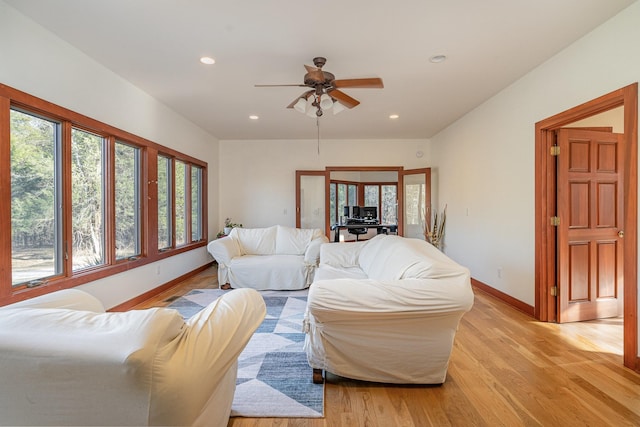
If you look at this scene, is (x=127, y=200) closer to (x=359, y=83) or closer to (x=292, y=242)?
(x=292, y=242)

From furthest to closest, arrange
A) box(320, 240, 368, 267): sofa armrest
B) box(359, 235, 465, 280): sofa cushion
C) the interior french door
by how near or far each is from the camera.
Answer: the interior french door → box(320, 240, 368, 267): sofa armrest → box(359, 235, 465, 280): sofa cushion

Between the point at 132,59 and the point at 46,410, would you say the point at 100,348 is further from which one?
the point at 132,59

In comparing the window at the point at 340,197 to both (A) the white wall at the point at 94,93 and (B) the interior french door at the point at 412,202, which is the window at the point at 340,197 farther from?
(A) the white wall at the point at 94,93

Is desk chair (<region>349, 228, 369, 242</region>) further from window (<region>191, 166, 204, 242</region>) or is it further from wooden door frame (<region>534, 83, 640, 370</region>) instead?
wooden door frame (<region>534, 83, 640, 370</region>)

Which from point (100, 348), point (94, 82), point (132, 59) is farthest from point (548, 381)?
point (94, 82)

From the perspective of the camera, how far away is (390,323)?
175 centimetres

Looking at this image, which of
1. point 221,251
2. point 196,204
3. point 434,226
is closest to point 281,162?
point 196,204

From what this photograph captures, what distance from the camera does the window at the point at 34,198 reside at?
2.26 m

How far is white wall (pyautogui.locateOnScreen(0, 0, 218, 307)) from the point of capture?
219 centimetres

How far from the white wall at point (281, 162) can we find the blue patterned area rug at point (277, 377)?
11.0 ft

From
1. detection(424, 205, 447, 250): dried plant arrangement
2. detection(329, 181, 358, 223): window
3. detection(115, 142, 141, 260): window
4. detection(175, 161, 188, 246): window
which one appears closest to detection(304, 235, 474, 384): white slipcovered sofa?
detection(115, 142, 141, 260): window

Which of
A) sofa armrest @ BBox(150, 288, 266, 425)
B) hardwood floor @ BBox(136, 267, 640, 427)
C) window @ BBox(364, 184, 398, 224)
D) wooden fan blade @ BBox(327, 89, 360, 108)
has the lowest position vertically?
hardwood floor @ BBox(136, 267, 640, 427)

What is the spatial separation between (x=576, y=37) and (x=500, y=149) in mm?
1366

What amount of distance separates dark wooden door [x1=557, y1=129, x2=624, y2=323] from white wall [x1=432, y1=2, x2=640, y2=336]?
27cm
